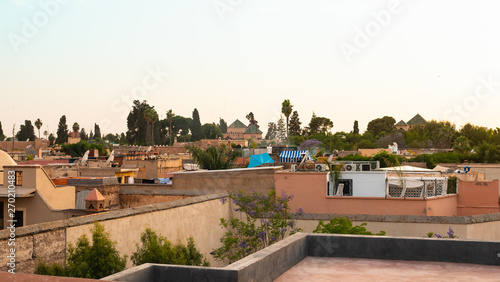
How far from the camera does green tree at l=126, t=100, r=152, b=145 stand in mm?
114812

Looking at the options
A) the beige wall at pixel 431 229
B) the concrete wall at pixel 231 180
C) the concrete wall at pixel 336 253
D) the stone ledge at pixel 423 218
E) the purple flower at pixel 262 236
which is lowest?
the purple flower at pixel 262 236

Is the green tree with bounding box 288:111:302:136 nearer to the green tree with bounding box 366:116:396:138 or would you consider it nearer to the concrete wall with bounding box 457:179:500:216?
the green tree with bounding box 366:116:396:138

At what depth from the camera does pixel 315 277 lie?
6.91 m

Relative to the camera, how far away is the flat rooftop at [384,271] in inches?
269

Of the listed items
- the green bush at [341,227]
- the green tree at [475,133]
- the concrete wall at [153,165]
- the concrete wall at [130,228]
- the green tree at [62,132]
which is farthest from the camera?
the green tree at [62,132]

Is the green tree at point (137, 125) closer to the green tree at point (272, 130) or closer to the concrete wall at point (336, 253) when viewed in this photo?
the green tree at point (272, 130)

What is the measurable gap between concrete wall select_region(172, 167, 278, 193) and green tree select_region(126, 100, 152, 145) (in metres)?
95.0

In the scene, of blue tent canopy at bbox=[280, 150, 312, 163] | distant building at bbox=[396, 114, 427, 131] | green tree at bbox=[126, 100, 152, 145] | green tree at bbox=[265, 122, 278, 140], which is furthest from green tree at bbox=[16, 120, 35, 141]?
distant building at bbox=[396, 114, 427, 131]

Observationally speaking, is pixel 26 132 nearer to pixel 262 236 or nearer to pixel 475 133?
pixel 475 133

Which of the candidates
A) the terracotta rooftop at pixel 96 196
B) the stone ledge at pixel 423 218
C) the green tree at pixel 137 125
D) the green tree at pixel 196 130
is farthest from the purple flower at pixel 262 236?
the green tree at pixel 196 130

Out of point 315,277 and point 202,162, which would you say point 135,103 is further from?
point 315,277

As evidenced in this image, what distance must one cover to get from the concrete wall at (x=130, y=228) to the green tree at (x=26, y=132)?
427 feet

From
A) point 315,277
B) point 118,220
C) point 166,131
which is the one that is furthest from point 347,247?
point 166,131

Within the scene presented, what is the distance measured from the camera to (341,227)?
13617 millimetres
